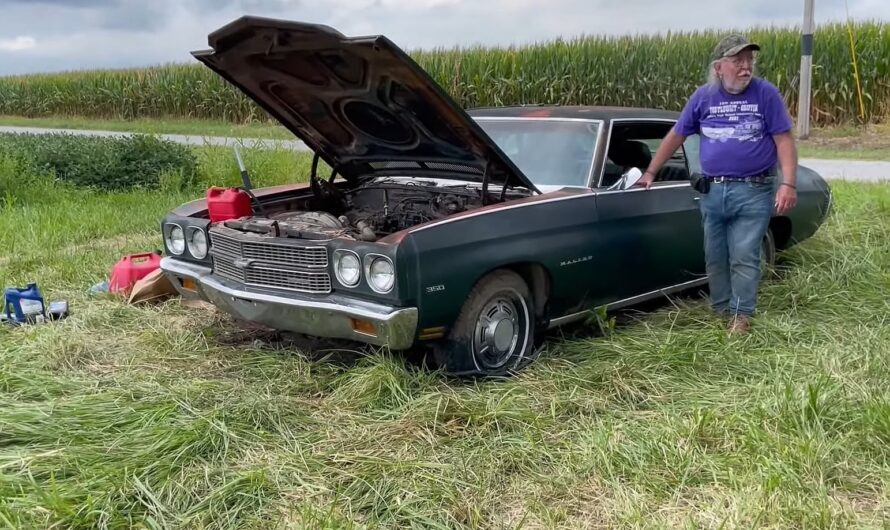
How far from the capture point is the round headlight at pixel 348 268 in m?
3.74

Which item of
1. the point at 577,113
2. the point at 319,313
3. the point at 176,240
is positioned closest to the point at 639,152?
the point at 577,113

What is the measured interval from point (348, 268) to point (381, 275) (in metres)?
0.19

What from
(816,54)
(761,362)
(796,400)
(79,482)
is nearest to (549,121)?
(761,362)

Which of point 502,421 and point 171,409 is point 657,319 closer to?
point 502,421

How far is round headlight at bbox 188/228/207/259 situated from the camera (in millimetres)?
4512

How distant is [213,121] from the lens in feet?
79.8

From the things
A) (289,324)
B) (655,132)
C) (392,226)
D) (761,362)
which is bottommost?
(761,362)

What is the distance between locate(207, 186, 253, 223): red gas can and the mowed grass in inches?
27.8

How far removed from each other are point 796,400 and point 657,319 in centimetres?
151

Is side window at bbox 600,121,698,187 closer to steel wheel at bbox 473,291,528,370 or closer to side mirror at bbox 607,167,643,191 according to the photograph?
side mirror at bbox 607,167,643,191

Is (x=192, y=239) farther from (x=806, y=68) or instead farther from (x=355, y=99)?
(x=806, y=68)

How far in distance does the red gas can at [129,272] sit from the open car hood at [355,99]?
5.19 feet

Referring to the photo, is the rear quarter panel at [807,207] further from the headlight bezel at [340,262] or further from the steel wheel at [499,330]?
the headlight bezel at [340,262]

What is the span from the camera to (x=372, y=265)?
371 centimetres
